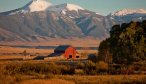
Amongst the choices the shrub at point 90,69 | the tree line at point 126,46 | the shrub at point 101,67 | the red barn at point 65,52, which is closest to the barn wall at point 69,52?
the red barn at point 65,52

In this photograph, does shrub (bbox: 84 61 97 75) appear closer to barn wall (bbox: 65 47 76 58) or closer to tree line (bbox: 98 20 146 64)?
tree line (bbox: 98 20 146 64)

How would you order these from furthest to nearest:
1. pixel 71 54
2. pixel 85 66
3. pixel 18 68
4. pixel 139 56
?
pixel 71 54
pixel 139 56
pixel 85 66
pixel 18 68

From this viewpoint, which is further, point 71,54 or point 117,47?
point 71,54

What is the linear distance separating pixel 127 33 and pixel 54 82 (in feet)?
124

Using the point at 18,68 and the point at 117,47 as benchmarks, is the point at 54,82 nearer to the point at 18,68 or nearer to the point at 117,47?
the point at 18,68

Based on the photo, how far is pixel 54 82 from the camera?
40.0 m

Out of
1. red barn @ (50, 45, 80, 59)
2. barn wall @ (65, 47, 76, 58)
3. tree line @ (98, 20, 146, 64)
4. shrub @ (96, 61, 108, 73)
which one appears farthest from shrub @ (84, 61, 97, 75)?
barn wall @ (65, 47, 76, 58)

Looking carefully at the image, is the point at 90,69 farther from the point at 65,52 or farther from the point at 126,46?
the point at 65,52

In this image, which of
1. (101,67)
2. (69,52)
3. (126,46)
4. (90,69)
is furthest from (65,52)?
(90,69)

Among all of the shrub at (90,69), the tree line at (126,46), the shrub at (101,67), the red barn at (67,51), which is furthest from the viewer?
the red barn at (67,51)

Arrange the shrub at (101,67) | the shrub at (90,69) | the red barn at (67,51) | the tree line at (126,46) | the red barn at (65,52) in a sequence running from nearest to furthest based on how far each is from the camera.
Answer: the shrub at (90,69), the shrub at (101,67), the tree line at (126,46), the red barn at (65,52), the red barn at (67,51)

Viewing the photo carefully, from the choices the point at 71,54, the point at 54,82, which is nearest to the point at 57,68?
the point at 54,82

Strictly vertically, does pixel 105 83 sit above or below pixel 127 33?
below

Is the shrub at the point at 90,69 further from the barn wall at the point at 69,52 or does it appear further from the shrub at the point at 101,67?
the barn wall at the point at 69,52
